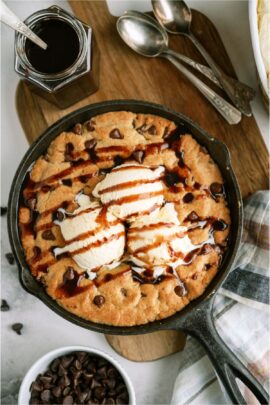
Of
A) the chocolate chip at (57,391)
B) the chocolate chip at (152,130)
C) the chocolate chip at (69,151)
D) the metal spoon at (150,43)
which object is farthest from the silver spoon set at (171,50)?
the chocolate chip at (57,391)

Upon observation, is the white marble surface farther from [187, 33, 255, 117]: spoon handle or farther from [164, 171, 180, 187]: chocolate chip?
[164, 171, 180, 187]: chocolate chip

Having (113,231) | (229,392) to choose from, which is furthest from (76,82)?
(229,392)

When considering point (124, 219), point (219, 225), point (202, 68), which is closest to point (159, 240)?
point (124, 219)

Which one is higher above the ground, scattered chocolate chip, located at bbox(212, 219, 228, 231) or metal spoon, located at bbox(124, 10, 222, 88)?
metal spoon, located at bbox(124, 10, 222, 88)

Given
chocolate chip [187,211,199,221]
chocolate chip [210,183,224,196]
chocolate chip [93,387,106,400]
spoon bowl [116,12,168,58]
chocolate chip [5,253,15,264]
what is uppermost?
spoon bowl [116,12,168,58]

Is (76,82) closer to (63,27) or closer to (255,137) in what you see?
(63,27)

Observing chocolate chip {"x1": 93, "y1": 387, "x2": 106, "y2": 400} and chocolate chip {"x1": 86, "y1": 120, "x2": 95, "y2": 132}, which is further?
chocolate chip {"x1": 93, "y1": 387, "x2": 106, "y2": 400}

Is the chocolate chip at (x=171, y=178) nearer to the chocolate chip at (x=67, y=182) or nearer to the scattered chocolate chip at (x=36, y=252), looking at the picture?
the chocolate chip at (x=67, y=182)


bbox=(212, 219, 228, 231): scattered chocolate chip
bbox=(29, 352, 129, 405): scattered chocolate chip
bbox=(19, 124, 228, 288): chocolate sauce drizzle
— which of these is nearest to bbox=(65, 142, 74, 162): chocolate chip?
bbox=(19, 124, 228, 288): chocolate sauce drizzle
